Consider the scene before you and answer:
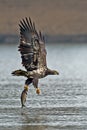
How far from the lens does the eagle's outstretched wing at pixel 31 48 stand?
19.2 m

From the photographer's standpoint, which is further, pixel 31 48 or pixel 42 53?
pixel 31 48

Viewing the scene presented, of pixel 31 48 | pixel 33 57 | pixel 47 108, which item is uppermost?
pixel 31 48

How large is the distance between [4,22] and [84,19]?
9.86 metres

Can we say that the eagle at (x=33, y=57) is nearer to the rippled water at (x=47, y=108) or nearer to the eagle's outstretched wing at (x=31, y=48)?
the eagle's outstretched wing at (x=31, y=48)

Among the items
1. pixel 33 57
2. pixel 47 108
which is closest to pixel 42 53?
pixel 33 57

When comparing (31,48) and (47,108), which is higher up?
(31,48)

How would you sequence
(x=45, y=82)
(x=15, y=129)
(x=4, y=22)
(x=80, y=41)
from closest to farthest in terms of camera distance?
(x=15, y=129) → (x=45, y=82) → (x=4, y=22) → (x=80, y=41)

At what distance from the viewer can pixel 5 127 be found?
16438mm

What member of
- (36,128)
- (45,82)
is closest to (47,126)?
(36,128)

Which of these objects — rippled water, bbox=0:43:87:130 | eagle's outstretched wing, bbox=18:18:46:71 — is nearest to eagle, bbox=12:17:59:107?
eagle's outstretched wing, bbox=18:18:46:71

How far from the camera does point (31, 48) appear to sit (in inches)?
765

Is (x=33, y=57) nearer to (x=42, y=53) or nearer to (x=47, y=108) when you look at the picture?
(x=42, y=53)

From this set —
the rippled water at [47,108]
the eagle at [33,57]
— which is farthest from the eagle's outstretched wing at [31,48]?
the rippled water at [47,108]

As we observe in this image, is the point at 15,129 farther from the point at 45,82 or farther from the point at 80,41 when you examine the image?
the point at 80,41
